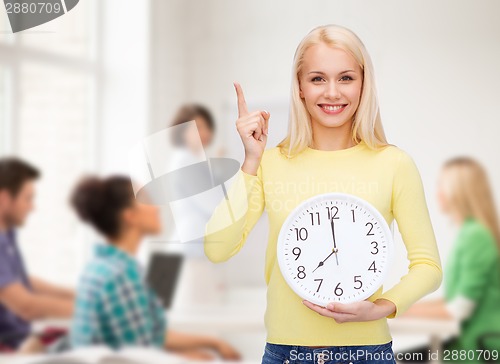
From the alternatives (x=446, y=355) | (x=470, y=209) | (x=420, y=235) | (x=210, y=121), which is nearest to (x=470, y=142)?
(x=470, y=209)

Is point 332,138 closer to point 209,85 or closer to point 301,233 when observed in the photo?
point 301,233

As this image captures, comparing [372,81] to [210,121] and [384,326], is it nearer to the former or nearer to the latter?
[384,326]

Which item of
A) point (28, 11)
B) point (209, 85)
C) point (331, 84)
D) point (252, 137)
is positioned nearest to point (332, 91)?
point (331, 84)

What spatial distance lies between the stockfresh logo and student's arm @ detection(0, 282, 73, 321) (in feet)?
2.61

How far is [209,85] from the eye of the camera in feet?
9.04

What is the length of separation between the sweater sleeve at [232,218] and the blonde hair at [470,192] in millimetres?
1604

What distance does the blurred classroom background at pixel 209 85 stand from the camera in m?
2.44

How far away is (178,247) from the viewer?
2539mm

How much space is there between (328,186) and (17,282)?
1.57 metres

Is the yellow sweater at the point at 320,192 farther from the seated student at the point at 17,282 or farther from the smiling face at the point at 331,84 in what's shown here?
the seated student at the point at 17,282

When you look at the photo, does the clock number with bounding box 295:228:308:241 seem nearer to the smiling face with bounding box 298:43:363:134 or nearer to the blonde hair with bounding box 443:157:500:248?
the smiling face with bounding box 298:43:363:134

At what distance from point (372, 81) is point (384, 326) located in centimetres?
32

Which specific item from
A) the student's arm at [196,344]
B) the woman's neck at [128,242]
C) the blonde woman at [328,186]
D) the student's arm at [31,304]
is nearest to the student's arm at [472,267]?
the student's arm at [196,344]

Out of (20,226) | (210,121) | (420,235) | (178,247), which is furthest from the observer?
(210,121)
